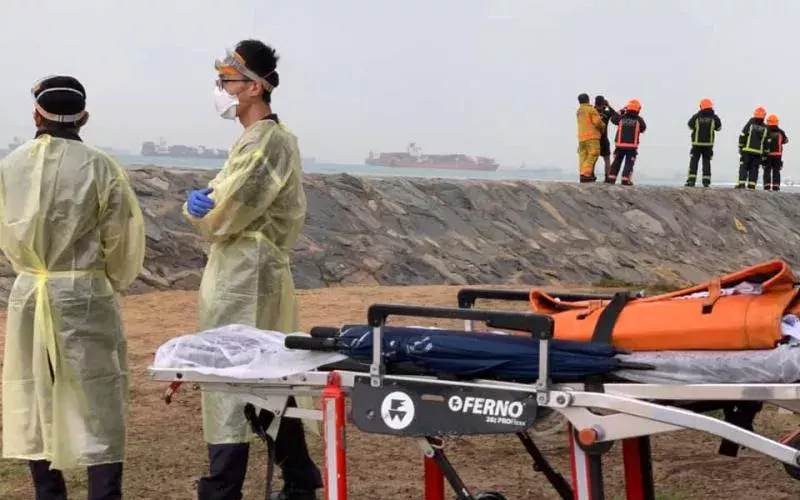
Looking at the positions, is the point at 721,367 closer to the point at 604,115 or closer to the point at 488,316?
the point at 488,316

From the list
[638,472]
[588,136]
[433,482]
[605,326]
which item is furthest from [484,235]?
[605,326]

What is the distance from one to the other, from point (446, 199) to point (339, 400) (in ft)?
38.8

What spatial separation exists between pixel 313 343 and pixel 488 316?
0.58 meters

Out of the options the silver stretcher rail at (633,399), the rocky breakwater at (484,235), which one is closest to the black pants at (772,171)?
the rocky breakwater at (484,235)

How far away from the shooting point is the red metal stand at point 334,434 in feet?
10.7

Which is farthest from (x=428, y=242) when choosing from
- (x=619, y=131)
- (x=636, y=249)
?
(x=619, y=131)

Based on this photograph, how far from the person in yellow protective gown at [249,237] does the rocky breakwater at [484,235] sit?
614 centimetres

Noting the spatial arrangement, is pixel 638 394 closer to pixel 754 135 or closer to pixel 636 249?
pixel 636 249

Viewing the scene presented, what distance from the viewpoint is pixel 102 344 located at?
170 inches

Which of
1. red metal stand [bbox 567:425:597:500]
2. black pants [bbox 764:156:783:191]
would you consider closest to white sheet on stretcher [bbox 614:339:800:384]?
red metal stand [bbox 567:425:597:500]

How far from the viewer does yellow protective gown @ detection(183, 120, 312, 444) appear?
4.47 m

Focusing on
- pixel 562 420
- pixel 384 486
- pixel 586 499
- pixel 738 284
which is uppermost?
pixel 738 284

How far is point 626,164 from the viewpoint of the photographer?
19.3 metres

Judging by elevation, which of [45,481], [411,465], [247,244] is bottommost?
[411,465]
